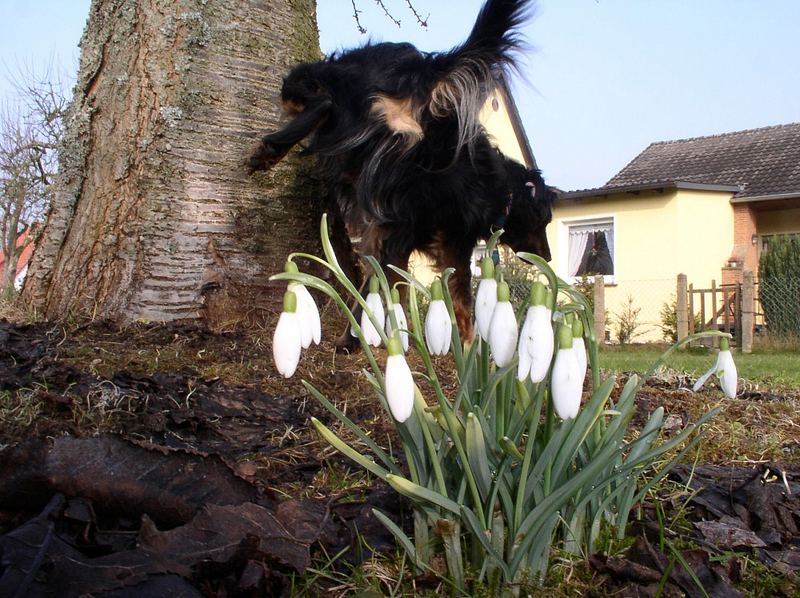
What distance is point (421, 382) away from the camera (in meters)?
2.80

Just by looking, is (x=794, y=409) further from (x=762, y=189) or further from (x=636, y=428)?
(x=762, y=189)

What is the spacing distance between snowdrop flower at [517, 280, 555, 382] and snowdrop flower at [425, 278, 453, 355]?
0.63 feet

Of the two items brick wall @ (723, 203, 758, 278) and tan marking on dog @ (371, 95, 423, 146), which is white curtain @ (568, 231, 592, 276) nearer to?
brick wall @ (723, 203, 758, 278)

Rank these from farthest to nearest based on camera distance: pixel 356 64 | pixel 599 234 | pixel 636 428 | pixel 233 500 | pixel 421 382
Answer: pixel 599 234 < pixel 356 64 < pixel 421 382 < pixel 636 428 < pixel 233 500

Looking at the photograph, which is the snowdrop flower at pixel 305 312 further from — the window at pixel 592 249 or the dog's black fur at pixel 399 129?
the window at pixel 592 249

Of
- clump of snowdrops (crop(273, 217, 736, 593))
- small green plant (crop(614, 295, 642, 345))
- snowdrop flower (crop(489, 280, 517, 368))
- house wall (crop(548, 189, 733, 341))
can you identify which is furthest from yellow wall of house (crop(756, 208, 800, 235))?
snowdrop flower (crop(489, 280, 517, 368))

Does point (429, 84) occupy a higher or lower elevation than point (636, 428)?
higher

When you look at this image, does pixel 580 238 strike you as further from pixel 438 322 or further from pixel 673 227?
pixel 438 322

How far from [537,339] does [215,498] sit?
0.75 meters

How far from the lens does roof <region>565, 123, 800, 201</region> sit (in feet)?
57.0

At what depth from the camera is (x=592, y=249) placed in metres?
18.1

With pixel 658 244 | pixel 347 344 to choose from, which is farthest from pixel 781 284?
pixel 347 344

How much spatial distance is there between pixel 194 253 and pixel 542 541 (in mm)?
2371

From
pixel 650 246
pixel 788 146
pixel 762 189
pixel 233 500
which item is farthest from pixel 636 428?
pixel 788 146
